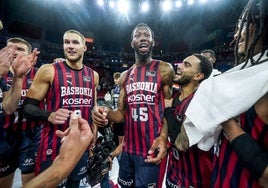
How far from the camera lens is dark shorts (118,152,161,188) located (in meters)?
2.58

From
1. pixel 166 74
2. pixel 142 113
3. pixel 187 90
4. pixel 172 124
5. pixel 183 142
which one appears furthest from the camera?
pixel 166 74

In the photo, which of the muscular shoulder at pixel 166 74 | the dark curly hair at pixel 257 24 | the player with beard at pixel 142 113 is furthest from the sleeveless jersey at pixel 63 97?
the dark curly hair at pixel 257 24

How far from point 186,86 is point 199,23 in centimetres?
2050

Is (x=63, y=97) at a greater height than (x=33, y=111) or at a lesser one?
greater

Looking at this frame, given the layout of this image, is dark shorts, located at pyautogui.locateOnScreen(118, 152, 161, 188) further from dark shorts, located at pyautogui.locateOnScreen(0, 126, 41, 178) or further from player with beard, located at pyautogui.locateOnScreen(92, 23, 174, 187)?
dark shorts, located at pyautogui.locateOnScreen(0, 126, 41, 178)

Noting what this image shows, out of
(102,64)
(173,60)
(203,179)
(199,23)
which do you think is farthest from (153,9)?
(203,179)

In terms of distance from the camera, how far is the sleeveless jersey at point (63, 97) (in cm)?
273

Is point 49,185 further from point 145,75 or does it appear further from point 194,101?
point 145,75

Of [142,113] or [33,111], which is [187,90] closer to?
[142,113]

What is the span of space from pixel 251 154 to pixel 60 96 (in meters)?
2.37

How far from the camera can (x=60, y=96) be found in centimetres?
282

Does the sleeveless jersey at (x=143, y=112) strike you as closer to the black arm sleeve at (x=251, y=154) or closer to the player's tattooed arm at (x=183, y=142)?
the player's tattooed arm at (x=183, y=142)

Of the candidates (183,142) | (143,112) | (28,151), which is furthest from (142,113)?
(28,151)

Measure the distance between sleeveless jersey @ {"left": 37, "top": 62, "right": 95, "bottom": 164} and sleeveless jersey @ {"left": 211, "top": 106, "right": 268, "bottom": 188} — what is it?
205cm
